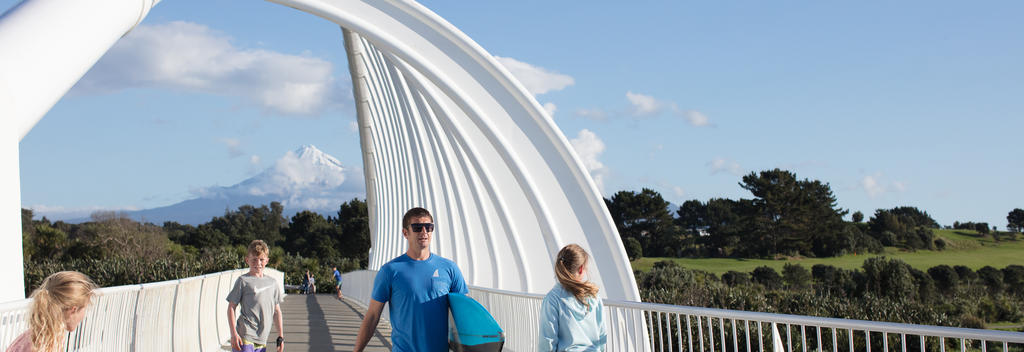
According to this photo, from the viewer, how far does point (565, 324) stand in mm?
4457

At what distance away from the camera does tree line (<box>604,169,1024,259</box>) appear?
72.6 m

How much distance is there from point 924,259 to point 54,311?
255 ft

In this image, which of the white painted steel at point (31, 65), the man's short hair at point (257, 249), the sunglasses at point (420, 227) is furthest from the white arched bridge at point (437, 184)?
the sunglasses at point (420, 227)

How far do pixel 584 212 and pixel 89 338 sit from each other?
283 inches

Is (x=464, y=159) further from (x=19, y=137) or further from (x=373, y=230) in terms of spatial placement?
(x=373, y=230)

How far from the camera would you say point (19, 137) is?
7.46 m

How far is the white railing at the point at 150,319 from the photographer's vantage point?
604 cm

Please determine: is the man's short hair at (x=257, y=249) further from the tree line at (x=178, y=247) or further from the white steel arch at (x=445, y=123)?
the tree line at (x=178, y=247)

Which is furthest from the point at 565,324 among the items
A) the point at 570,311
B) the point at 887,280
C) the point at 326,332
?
the point at 887,280

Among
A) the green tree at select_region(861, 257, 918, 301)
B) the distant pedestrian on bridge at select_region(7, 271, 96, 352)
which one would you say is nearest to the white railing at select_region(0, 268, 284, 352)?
the distant pedestrian on bridge at select_region(7, 271, 96, 352)

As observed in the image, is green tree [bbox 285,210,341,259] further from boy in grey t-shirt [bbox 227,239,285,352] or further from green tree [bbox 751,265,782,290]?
boy in grey t-shirt [bbox 227,239,285,352]

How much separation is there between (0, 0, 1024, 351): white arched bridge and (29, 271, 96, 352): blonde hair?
198 centimetres

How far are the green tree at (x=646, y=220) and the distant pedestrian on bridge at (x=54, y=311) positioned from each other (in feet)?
253

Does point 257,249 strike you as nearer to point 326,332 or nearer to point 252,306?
point 252,306
